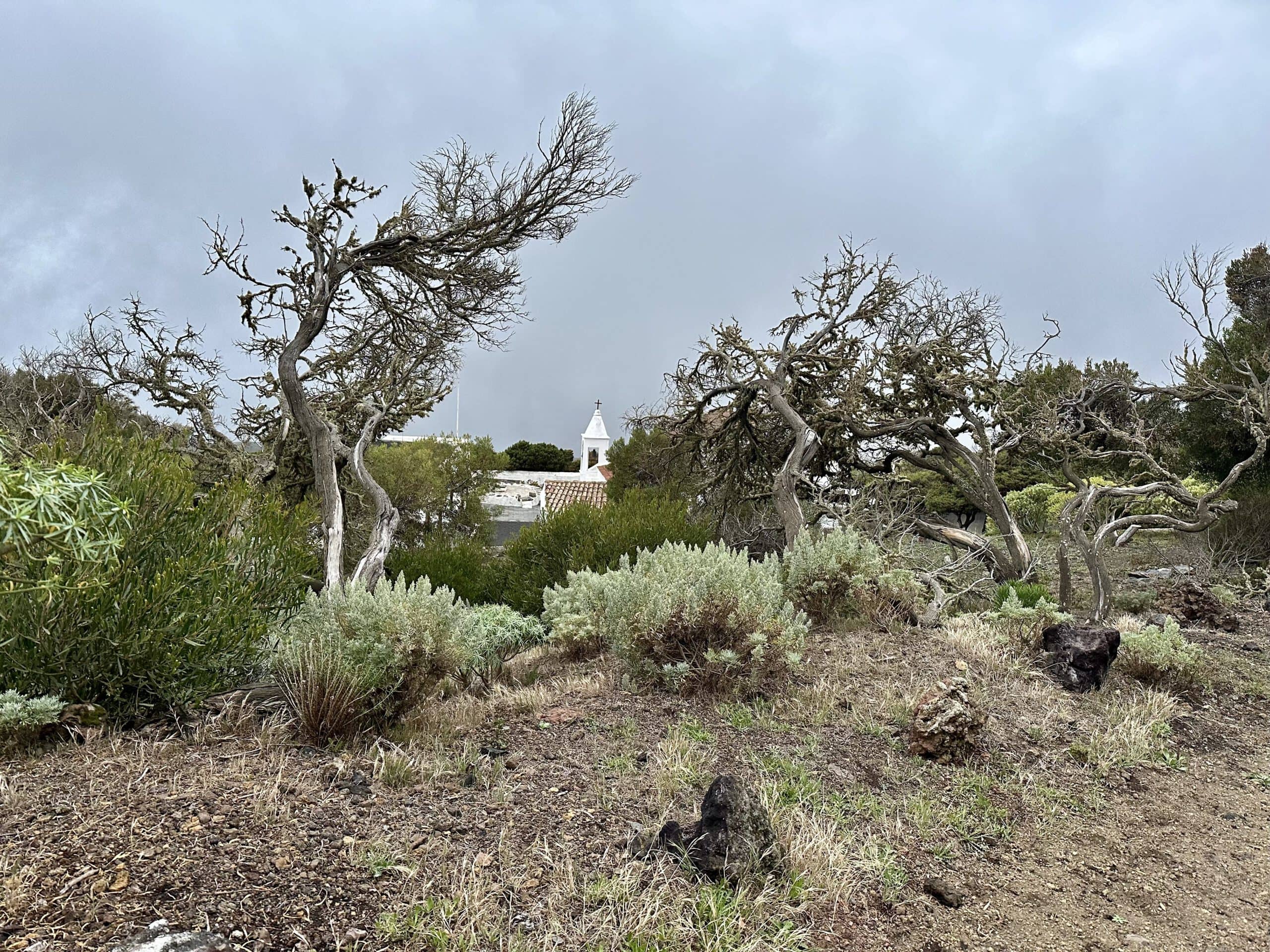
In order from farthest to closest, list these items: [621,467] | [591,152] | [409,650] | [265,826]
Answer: [621,467] → [591,152] → [409,650] → [265,826]

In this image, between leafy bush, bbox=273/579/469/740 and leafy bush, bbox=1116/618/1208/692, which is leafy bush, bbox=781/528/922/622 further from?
leafy bush, bbox=273/579/469/740

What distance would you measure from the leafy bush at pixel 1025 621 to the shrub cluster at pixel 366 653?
4518 mm

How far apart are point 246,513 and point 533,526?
6.17 meters

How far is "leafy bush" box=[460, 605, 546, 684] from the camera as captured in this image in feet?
17.1

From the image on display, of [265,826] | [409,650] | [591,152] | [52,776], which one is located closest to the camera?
[265,826]

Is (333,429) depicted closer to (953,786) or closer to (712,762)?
(712,762)

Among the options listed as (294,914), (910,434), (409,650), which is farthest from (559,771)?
(910,434)

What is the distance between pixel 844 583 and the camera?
7551 millimetres

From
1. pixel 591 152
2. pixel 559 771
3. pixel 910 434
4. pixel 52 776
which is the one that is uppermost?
pixel 591 152

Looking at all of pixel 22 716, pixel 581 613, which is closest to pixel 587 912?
pixel 22 716

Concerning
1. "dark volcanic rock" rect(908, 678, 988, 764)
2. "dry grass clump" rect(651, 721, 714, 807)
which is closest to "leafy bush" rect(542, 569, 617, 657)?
"dry grass clump" rect(651, 721, 714, 807)

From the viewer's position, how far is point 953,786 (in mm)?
4230

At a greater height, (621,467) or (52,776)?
(621,467)

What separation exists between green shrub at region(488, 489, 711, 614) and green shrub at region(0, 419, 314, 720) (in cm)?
501
